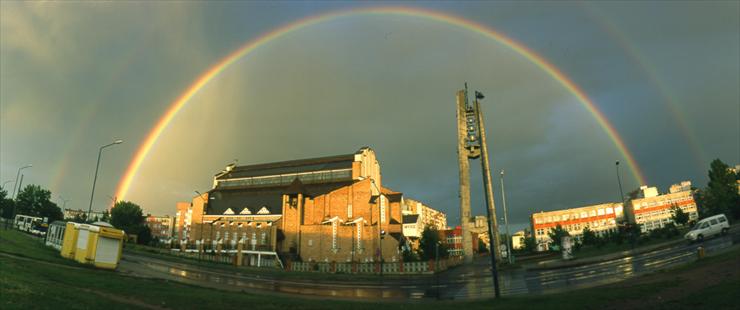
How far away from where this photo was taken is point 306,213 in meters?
79.8

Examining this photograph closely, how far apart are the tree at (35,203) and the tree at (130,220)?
20346 mm

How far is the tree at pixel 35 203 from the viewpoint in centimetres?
10419

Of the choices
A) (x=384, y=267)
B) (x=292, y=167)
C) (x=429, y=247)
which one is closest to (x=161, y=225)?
(x=292, y=167)

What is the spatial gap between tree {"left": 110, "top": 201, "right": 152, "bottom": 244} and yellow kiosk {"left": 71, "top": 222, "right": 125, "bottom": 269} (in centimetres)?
6682

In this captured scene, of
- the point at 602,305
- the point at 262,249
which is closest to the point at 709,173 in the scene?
the point at 602,305

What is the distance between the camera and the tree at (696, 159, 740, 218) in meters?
57.7

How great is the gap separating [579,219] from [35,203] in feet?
552

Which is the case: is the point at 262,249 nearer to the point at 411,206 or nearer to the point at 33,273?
the point at 33,273

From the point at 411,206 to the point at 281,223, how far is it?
90.7 m

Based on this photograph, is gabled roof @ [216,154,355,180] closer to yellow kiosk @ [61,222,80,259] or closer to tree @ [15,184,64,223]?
tree @ [15,184,64,223]

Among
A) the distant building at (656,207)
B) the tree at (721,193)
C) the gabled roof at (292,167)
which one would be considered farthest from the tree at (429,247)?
the distant building at (656,207)

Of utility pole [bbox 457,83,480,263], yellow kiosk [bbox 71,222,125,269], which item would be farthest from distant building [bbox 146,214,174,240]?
yellow kiosk [bbox 71,222,125,269]

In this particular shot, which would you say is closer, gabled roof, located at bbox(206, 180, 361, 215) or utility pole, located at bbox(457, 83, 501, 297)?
utility pole, located at bbox(457, 83, 501, 297)

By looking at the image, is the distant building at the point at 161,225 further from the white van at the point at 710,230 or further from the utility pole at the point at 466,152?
the white van at the point at 710,230
